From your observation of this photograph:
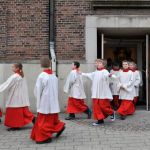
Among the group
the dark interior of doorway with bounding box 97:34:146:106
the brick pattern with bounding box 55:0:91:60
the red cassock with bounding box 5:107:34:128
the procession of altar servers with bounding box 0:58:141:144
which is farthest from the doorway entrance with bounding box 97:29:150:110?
the red cassock with bounding box 5:107:34:128

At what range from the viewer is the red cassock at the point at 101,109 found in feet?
34.1

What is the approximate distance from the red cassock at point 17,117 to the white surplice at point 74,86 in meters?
1.86

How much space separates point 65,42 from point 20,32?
1.49 m

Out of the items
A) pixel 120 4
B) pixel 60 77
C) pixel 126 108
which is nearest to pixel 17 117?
pixel 60 77

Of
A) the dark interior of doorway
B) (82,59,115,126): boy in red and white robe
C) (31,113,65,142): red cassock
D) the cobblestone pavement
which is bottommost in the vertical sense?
the cobblestone pavement

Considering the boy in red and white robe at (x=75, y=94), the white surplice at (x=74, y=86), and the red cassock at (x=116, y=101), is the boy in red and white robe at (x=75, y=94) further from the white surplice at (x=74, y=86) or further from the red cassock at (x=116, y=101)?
the red cassock at (x=116, y=101)

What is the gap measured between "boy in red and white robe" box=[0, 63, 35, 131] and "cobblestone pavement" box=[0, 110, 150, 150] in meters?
0.23

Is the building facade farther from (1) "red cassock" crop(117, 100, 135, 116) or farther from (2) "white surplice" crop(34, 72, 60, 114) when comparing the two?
(2) "white surplice" crop(34, 72, 60, 114)

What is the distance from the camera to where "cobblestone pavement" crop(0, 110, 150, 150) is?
8.08 metres

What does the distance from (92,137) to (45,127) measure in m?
1.19

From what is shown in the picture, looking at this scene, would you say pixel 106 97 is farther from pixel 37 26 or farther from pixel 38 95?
pixel 37 26

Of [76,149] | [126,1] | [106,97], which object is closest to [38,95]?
[76,149]

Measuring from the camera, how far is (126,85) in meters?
11.9

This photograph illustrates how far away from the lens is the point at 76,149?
7840 millimetres
